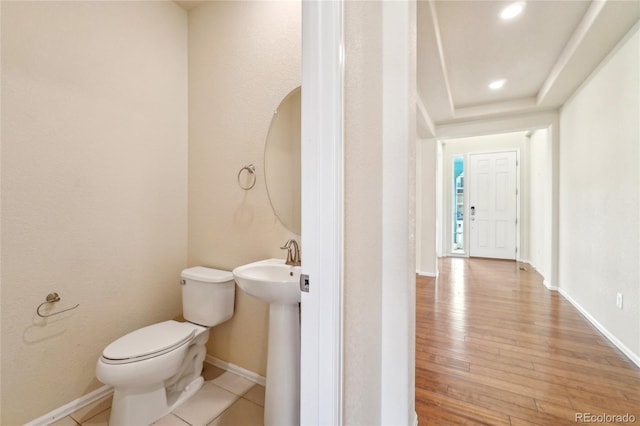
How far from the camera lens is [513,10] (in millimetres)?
2078

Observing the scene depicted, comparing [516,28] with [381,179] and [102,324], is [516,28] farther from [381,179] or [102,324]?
[102,324]

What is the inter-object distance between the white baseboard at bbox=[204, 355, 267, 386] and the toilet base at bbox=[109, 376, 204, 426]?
0.41 meters

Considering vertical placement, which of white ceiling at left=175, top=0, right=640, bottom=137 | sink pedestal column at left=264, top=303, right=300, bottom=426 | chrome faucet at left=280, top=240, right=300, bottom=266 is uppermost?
white ceiling at left=175, top=0, right=640, bottom=137

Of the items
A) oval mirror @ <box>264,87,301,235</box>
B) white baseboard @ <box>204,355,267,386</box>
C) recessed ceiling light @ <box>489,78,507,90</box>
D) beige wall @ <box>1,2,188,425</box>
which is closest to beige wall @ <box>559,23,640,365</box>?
recessed ceiling light @ <box>489,78,507,90</box>

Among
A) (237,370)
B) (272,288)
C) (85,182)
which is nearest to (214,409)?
(237,370)

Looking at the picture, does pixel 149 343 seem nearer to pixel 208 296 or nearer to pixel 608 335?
pixel 208 296

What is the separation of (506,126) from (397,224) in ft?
13.1

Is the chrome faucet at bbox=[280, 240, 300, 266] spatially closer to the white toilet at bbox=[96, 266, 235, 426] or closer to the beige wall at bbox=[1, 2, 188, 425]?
the white toilet at bbox=[96, 266, 235, 426]

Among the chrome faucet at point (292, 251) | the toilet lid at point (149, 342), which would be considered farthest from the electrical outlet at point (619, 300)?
the toilet lid at point (149, 342)

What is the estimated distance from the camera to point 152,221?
6.37ft

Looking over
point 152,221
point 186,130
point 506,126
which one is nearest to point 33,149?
point 152,221

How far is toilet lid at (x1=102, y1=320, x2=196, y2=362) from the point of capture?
4.48 ft

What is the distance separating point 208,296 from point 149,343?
1.30ft

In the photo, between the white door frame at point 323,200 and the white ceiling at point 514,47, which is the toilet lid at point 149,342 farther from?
the white ceiling at point 514,47
